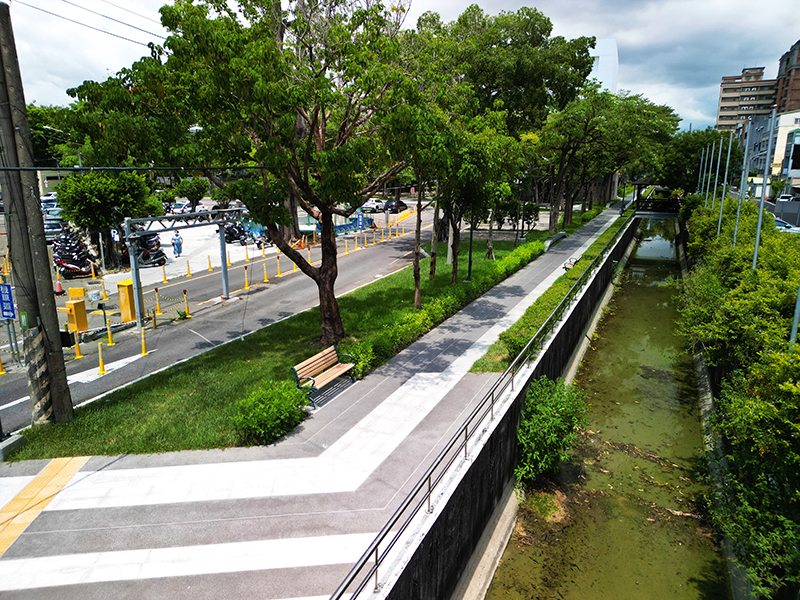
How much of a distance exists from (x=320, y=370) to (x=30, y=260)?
668 cm

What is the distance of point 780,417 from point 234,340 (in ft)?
48.7

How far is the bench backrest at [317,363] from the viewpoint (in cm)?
1249

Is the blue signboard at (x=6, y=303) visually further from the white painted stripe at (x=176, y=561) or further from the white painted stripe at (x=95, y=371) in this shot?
the white painted stripe at (x=176, y=561)

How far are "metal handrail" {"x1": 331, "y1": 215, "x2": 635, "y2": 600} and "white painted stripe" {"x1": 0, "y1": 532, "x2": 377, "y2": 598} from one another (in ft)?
2.81

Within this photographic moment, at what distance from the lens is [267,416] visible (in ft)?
34.2

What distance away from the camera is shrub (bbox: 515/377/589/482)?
11.1 m

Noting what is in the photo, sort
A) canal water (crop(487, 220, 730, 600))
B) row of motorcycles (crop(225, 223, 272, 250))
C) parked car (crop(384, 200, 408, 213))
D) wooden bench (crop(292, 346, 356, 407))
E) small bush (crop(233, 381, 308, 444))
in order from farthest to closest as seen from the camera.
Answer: parked car (crop(384, 200, 408, 213))
row of motorcycles (crop(225, 223, 272, 250))
wooden bench (crop(292, 346, 356, 407))
small bush (crop(233, 381, 308, 444))
canal water (crop(487, 220, 730, 600))

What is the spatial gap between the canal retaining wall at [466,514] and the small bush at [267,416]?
4.24 meters

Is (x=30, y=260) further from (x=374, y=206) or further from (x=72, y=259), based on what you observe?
(x=374, y=206)

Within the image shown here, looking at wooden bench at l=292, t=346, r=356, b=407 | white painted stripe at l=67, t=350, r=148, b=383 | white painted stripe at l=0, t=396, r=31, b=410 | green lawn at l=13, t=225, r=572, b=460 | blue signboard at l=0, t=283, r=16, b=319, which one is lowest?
white painted stripe at l=0, t=396, r=31, b=410

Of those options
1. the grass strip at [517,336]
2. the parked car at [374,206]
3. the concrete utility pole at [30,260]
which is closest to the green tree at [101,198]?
the concrete utility pole at [30,260]

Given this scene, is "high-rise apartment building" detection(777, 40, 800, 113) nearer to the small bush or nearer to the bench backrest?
the bench backrest

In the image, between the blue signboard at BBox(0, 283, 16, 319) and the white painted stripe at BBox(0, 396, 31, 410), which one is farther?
the white painted stripe at BBox(0, 396, 31, 410)

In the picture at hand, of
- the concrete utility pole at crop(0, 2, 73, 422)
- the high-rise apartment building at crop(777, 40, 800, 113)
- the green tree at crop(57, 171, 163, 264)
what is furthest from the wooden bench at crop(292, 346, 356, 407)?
the high-rise apartment building at crop(777, 40, 800, 113)
